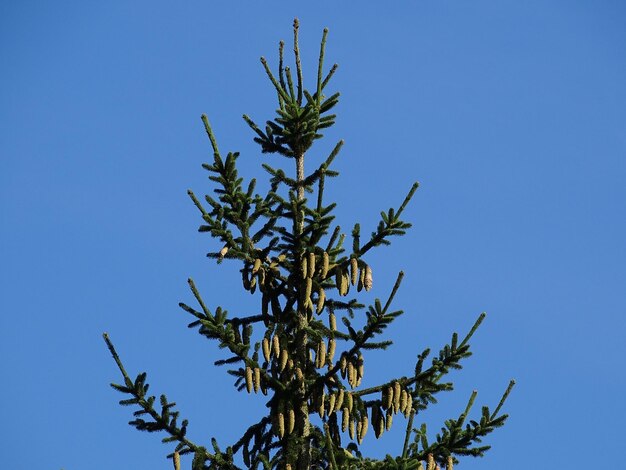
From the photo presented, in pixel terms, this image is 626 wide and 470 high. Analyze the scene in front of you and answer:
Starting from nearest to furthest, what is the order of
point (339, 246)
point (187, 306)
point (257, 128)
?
point (187, 306) → point (339, 246) → point (257, 128)

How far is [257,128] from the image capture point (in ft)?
47.3

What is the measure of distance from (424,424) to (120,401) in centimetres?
354

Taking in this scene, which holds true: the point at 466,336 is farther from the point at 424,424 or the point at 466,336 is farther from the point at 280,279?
the point at 280,279

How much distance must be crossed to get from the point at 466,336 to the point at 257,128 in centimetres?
393

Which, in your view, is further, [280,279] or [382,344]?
[280,279]

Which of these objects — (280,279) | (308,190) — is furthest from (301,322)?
(308,190)

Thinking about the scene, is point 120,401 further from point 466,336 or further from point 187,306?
point 466,336

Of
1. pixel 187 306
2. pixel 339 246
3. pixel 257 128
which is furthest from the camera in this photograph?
pixel 257 128

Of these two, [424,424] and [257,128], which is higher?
[257,128]

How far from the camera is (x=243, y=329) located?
43.1ft

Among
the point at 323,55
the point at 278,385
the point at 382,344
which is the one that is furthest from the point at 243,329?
the point at 323,55

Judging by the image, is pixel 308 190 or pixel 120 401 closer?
pixel 120 401

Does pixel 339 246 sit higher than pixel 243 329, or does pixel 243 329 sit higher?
pixel 339 246

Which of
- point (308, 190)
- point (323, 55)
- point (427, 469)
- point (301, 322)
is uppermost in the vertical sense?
point (323, 55)
